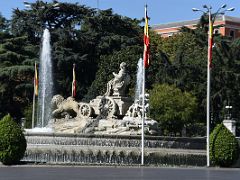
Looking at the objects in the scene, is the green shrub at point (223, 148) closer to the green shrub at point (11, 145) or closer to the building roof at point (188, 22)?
the green shrub at point (11, 145)

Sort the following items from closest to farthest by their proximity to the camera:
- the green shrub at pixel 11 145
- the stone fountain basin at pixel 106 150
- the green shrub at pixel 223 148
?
the green shrub at pixel 11 145, the stone fountain basin at pixel 106 150, the green shrub at pixel 223 148

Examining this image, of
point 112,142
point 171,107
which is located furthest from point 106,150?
point 171,107

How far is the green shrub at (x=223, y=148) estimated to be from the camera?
33625mm

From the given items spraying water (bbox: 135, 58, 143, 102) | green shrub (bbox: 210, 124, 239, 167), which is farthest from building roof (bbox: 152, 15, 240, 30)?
green shrub (bbox: 210, 124, 239, 167)

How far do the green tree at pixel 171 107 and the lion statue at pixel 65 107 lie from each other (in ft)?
61.3

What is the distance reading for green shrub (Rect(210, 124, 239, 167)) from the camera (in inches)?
1324

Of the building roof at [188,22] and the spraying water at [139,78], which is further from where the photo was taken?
the building roof at [188,22]

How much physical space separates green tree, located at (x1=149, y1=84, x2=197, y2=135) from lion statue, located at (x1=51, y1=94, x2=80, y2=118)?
18.7 m

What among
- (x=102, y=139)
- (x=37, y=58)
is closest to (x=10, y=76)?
(x=37, y=58)

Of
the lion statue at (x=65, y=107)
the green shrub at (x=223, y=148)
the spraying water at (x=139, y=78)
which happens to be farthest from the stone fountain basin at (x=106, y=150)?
the spraying water at (x=139, y=78)

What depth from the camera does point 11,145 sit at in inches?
1206

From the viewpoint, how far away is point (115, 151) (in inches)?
1296

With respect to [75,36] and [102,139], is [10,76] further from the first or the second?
[102,139]

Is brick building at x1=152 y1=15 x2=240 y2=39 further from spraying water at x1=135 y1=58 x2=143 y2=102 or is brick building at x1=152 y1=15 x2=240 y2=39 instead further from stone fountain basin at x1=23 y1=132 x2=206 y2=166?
stone fountain basin at x1=23 y1=132 x2=206 y2=166
